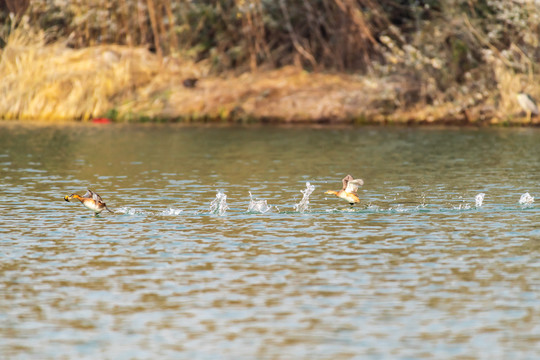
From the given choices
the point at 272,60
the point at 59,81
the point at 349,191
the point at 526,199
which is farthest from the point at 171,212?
the point at 272,60

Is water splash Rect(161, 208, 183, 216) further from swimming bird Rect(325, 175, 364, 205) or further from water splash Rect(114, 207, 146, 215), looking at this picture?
swimming bird Rect(325, 175, 364, 205)

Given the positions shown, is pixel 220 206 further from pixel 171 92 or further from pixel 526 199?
pixel 171 92

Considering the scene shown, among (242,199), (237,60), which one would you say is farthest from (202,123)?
(242,199)

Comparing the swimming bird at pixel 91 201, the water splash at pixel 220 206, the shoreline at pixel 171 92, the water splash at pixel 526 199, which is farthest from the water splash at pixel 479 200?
the shoreline at pixel 171 92

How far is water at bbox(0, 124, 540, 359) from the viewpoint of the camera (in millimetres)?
9328

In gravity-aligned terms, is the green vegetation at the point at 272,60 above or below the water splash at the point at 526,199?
above

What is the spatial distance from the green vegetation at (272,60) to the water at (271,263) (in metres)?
13.9

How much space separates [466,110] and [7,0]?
19867 mm

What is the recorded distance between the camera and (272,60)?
4519 centimetres

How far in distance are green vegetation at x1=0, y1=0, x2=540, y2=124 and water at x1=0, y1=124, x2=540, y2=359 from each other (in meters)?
13.9

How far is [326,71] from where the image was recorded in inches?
1731

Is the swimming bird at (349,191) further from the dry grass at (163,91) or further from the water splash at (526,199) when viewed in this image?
the dry grass at (163,91)

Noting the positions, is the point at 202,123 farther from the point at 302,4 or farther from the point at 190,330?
the point at 190,330

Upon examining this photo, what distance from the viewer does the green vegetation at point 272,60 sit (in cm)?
3947
